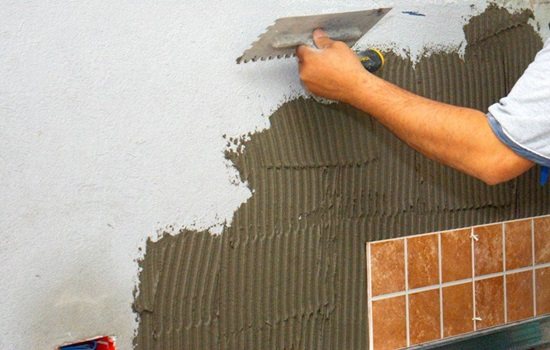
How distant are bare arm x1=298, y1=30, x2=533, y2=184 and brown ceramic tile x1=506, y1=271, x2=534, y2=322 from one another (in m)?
0.66

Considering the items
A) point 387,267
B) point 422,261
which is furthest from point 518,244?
point 387,267

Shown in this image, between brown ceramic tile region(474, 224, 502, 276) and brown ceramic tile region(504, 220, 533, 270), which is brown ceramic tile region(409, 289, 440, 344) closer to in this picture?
brown ceramic tile region(474, 224, 502, 276)

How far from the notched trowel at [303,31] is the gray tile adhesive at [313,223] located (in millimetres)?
152

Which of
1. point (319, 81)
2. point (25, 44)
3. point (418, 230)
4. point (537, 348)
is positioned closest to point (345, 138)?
point (319, 81)

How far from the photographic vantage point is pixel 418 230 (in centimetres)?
184

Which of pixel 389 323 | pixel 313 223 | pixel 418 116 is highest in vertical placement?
pixel 418 116

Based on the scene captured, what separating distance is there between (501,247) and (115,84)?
115 cm

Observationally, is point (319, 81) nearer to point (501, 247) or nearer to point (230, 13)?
point (230, 13)

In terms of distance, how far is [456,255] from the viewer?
74.6 inches

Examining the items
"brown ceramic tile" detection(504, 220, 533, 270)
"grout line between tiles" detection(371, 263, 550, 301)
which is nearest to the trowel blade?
"grout line between tiles" detection(371, 263, 550, 301)

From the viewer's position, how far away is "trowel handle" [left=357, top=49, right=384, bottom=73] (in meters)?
1.66

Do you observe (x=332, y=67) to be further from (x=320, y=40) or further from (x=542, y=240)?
(x=542, y=240)

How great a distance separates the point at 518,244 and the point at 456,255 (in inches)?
9.1

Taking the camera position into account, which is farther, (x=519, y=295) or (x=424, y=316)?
(x=519, y=295)
